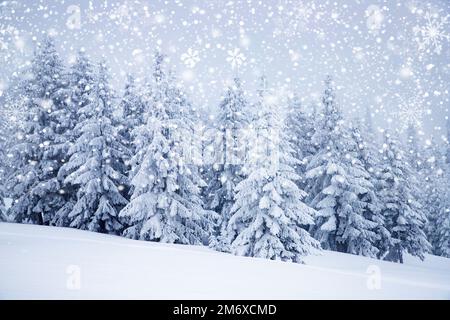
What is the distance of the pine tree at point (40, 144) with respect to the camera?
69.6 ft

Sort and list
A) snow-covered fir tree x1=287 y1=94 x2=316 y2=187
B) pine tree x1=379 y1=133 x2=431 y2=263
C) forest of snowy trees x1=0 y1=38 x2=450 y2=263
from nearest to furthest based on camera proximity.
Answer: forest of snowy trees x1=0 y1=38 x2=450 y2=263
pine tree x1=379 y1=133 x2=431 y2=263
snow-covered fir tree x1=287 y1=94 x2=316 y2=187

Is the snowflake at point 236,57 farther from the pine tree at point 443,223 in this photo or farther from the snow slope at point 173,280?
the pine tree at point 443,223

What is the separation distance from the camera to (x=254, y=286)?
7152 mm

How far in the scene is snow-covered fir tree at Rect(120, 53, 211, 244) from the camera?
1961 centimetres

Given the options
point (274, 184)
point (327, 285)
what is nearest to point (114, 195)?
point (274, 184)

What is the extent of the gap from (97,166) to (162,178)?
430 centimetres

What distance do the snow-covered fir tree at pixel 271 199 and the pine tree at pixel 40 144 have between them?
1214cm

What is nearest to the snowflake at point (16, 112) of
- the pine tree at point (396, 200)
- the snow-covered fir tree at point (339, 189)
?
the snow-covered fir tree at point (339, 189)

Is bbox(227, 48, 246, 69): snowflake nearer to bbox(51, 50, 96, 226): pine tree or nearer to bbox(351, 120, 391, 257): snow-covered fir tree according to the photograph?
bbox(51, 50, 96, 226): pine tree

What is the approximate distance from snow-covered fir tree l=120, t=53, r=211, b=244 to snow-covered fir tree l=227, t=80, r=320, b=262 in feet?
12.8

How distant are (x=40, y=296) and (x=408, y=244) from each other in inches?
1174

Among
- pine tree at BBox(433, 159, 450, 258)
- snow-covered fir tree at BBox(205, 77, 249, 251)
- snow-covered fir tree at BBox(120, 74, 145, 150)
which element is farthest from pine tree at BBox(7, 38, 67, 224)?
pine tree at BBox(433, 159, 450, 258)

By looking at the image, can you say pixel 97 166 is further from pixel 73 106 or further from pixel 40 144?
pixel 73 106

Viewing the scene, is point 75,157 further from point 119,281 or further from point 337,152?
point 337,152
